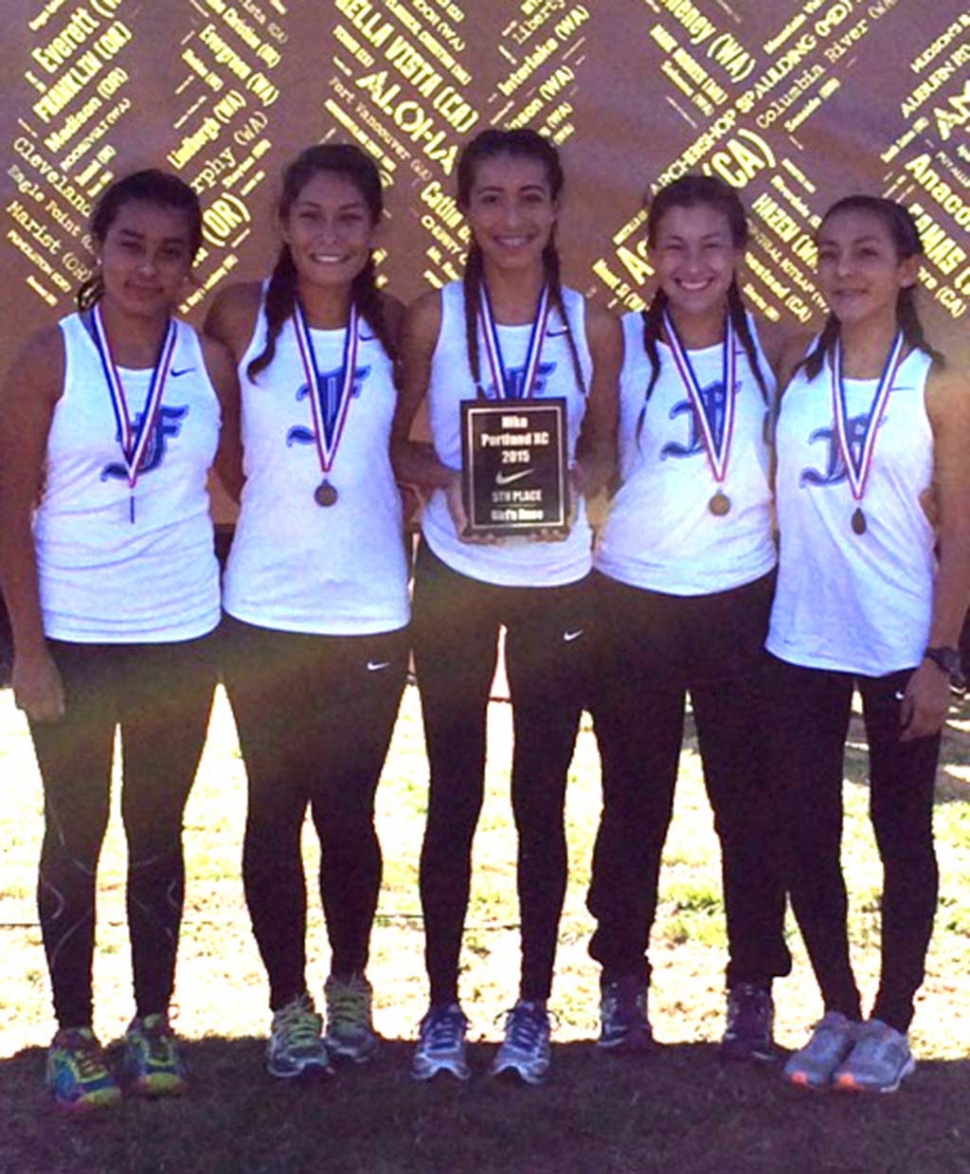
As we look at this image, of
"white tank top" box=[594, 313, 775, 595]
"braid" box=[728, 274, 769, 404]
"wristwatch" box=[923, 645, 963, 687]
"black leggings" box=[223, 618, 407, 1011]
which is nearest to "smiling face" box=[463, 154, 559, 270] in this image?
"white tank top" box=[594, 313, 775, 595]

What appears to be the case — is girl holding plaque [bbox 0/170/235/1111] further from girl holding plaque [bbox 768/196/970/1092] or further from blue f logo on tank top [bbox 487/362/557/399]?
girl holding plaque [bbox 768/196/970/1092]

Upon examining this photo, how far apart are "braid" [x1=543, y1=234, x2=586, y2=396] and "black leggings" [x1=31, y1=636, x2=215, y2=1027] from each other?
92cm

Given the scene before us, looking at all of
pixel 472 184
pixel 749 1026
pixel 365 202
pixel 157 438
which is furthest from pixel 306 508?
pixel 749 1026

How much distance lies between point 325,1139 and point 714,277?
6.26 feet

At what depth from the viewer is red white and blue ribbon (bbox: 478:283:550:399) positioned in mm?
3695

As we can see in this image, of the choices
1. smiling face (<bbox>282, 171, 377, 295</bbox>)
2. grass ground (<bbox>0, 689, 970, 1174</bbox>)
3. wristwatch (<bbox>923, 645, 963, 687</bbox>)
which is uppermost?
smiling face (<bbox>282, 171, 377, 295</bbox>)

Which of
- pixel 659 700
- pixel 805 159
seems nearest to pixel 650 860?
pixel 659 700

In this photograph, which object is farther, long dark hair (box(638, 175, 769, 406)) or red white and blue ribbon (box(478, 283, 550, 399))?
long dark hair (box(638, 175, 769, 406))

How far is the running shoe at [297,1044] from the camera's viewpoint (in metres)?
3.91

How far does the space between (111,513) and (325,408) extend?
465mm

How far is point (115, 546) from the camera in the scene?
3561 millimetres

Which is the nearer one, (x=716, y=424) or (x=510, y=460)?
(x=510, y=460)

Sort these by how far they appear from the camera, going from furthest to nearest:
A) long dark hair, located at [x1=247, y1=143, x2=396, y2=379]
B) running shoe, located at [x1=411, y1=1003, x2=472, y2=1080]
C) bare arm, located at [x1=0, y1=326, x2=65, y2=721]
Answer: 1. running shoe, located at [x1=411, y1=1003, x2=472, y2=1080]
2. long dark hair, located at [x1=247, y1=143, x2=396, y2=379]
3. bare arm, located at [x1=0, y1=326, x2=65, y2=721]

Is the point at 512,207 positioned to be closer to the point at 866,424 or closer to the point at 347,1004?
the point at 866,424
